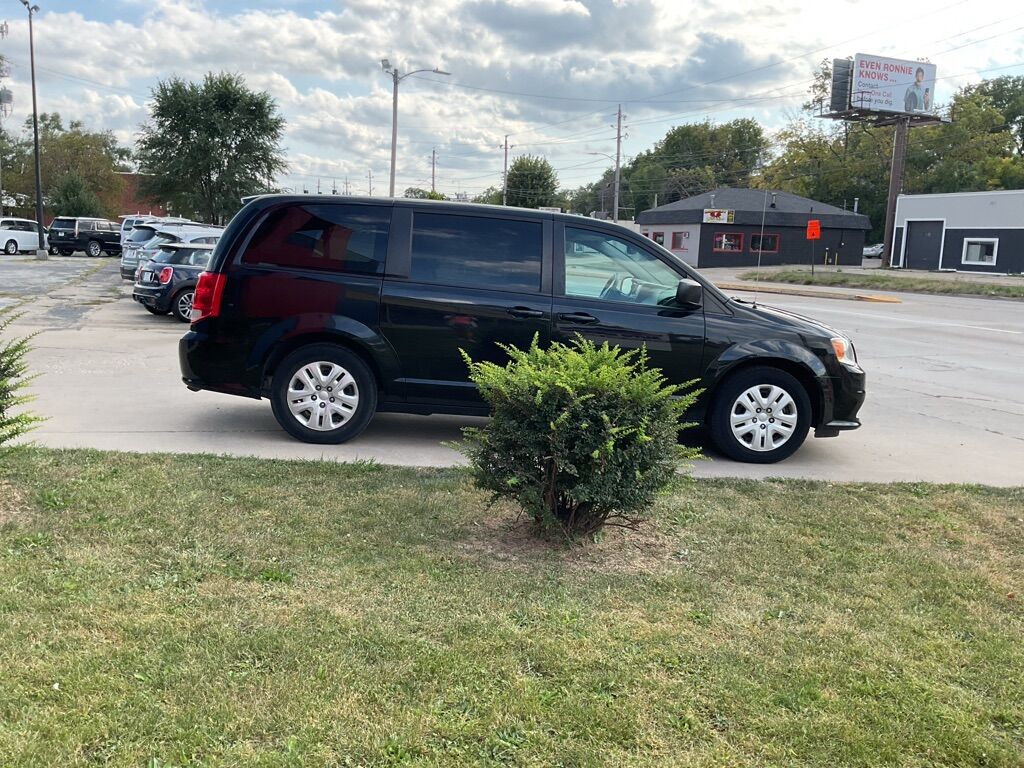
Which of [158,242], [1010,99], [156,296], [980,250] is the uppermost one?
[1010,99]

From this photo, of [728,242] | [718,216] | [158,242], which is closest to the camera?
[158,242]

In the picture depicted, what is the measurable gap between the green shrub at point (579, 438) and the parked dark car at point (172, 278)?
13.0m

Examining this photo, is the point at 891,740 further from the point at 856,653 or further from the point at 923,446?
the point at 923,446

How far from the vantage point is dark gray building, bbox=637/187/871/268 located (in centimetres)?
5769

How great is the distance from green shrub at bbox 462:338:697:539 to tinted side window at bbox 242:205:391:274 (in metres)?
2.57

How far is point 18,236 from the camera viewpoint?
133 feet

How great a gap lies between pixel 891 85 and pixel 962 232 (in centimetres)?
1424

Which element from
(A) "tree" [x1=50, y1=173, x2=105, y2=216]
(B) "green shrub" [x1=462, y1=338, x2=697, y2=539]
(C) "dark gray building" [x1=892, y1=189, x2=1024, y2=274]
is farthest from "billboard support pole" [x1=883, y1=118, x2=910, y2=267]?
(A) "tree" [x1=50, y1=173, x2=105, y2=216]

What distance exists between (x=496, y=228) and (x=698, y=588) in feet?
11.8

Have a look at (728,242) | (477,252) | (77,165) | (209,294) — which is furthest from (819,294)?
(77,165)

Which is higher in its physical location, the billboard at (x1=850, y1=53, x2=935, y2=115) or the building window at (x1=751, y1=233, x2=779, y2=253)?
the billboard at (x1=850, y1=53, x2=935, y2=115)

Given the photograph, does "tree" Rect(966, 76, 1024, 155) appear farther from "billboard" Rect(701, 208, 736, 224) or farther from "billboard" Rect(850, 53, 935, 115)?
"billboard" Rect(701, 208, 736, 224)

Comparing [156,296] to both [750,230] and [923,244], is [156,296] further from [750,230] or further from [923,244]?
[923,244]

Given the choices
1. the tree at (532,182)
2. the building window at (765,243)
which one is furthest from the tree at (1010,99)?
the tree at (532,182)
